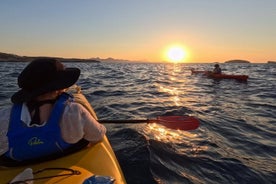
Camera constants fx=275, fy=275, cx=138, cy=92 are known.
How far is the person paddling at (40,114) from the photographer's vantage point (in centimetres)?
276

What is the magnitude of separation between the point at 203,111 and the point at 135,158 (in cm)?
542

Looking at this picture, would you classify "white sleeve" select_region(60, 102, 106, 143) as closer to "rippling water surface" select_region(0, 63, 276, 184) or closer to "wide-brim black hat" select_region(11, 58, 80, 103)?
"wide-brim black hat" select_region(11, 58, 80, 103)

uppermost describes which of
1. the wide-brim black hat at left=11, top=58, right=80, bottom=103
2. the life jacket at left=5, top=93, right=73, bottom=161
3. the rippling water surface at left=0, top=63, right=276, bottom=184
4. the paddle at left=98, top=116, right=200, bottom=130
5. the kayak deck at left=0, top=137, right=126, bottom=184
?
the wide-brim black hat at left=11, top=58, right=80, bottom=103

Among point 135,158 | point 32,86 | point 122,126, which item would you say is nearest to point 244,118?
point 122,126

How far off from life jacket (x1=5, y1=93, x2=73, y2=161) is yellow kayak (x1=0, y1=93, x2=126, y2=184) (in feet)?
0.66

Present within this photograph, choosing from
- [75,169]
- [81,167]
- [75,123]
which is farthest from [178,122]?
[75,123]

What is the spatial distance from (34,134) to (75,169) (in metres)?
0.62

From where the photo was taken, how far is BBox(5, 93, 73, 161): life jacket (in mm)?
2760

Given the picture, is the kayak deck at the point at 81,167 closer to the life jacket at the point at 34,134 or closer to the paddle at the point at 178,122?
the life jacket at the point at 34,134

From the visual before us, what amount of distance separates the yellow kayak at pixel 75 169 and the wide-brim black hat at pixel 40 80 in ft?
2.63

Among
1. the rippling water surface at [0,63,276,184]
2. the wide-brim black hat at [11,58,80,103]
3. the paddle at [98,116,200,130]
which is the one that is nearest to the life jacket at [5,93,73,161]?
the wide-brim black hat at [11,58,80,103]

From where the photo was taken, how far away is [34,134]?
2770 millimetres

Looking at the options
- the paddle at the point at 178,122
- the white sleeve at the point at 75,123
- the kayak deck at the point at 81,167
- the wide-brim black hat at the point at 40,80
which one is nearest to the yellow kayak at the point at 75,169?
the kayak deck at the point at 81,167

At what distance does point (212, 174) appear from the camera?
4977mm
